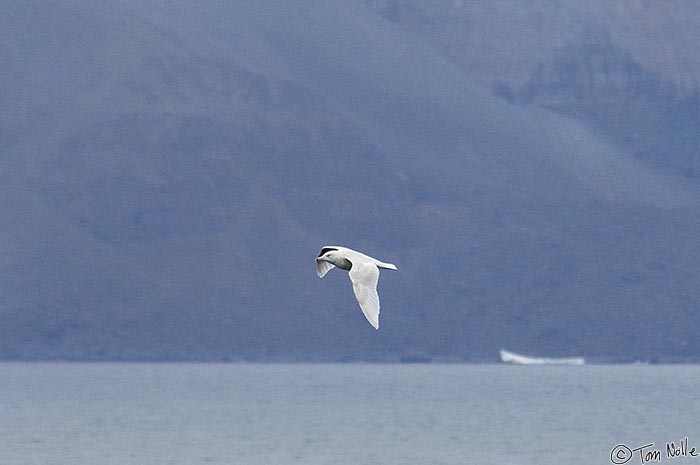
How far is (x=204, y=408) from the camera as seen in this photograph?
13112 cm

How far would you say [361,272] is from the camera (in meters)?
32.3

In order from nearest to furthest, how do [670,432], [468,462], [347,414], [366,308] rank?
[366,308] → [468,462] → [670,432] → [347,414]

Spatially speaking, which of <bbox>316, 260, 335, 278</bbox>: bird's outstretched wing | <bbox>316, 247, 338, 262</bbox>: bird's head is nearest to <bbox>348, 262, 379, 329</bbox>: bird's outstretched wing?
<bbox>316, 247, 338, 262</bbox>: bird's head

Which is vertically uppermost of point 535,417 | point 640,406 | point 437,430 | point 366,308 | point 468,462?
point 640,406

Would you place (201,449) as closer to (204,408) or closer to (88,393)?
(204,408)

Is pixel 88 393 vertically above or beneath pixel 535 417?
above

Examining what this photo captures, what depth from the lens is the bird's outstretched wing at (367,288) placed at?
30.5 metres

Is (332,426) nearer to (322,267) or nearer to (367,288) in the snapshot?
(322,267)

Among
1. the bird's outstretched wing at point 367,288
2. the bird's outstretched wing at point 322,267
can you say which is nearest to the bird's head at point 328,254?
the bird's outstretched wing at point 322,267

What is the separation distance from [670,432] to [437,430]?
1350 centimetres

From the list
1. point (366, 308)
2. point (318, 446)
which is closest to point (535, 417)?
point (318, 446)

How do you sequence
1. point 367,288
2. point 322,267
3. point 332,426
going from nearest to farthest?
1. point 367,288
2. point 322,267
3. point 332,426

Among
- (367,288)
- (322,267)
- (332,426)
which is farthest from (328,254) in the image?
(332,426)

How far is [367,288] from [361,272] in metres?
0.83
